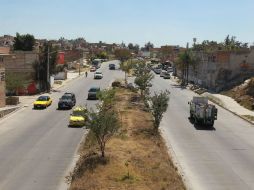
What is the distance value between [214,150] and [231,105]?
91.3 ft

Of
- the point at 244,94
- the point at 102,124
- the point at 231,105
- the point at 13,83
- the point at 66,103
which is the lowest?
the point at 231,105

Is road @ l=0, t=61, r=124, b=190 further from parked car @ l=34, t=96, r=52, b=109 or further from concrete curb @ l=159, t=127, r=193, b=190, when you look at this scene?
concrete curb @ l=159, t=127, r=193, b=190

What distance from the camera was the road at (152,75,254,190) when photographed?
28.8m

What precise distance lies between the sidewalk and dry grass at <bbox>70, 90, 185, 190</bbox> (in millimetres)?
17554

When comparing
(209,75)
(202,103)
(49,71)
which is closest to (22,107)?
(49,71)

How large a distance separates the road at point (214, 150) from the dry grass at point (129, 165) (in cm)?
135

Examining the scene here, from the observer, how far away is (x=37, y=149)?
3634cm

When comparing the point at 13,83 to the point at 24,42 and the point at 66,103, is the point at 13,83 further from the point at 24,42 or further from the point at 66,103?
the point at 24,42

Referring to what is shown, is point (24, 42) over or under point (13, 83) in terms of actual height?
over

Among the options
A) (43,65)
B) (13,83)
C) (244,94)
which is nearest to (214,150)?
(244,94)

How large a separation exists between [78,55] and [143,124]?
123 meters

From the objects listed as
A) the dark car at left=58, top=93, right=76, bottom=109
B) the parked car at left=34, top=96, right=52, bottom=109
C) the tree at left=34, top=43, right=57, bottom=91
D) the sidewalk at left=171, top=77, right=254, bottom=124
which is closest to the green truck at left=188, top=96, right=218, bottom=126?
the sidewalk at left=171, top=77, right=254, bottom=124

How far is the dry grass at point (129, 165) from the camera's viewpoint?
2577cm

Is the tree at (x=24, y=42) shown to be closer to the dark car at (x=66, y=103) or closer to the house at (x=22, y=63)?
the house at (x=22, y=63)
